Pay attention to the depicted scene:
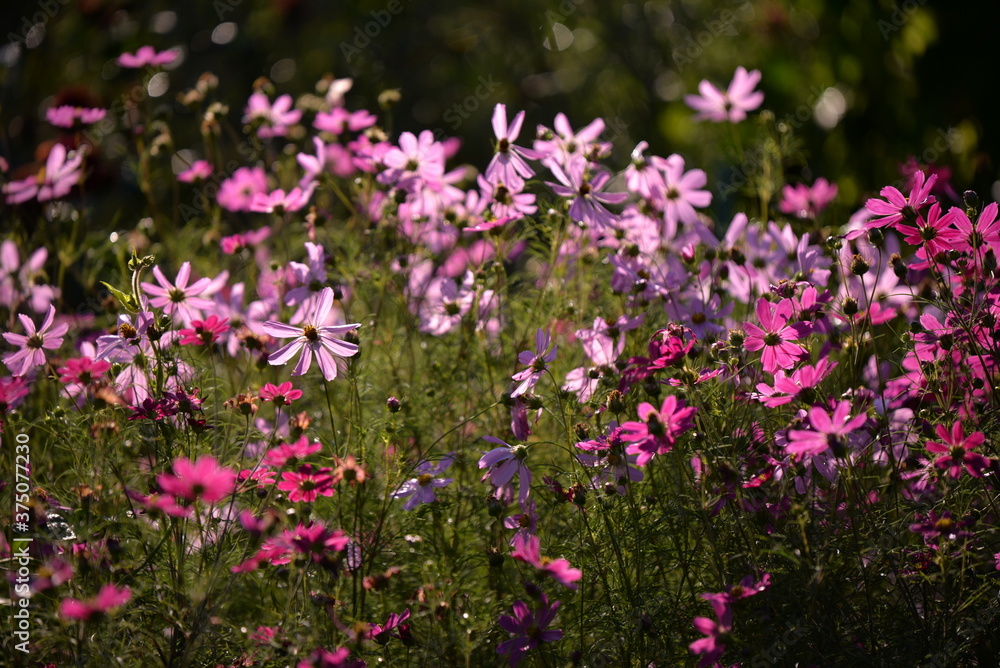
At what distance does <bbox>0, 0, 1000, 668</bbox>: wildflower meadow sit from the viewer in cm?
93

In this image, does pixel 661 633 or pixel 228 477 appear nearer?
pixel 228 477

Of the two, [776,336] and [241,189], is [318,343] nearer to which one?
[776,336]

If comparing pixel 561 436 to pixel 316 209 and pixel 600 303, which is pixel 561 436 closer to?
pixel 600 303

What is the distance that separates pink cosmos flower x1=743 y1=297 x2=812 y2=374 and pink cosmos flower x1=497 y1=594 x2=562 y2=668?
38cm

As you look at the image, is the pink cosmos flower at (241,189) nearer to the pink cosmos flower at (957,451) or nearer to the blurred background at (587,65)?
the blurred background at (587,65)

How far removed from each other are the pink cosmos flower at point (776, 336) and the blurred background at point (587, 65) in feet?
2.09

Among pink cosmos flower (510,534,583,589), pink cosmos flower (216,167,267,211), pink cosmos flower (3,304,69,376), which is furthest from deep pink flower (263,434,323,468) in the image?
pink cosmos flower (216,167,267,211)

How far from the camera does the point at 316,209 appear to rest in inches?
54.4

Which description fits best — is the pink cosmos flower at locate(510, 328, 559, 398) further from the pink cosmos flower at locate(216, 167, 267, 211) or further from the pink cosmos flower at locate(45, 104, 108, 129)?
the pink cosmos flower at locate(45, 104, 108, 129)

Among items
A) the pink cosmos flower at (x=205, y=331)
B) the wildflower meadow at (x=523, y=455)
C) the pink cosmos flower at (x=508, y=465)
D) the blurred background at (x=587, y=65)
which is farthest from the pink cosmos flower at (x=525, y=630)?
the blurred background at (x=587, y=65)

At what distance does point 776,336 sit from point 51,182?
1.27 metres

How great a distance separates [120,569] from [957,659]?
945mm

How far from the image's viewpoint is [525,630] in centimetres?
94

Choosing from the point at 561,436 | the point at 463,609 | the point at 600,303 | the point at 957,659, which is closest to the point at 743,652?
the point at 957,659
